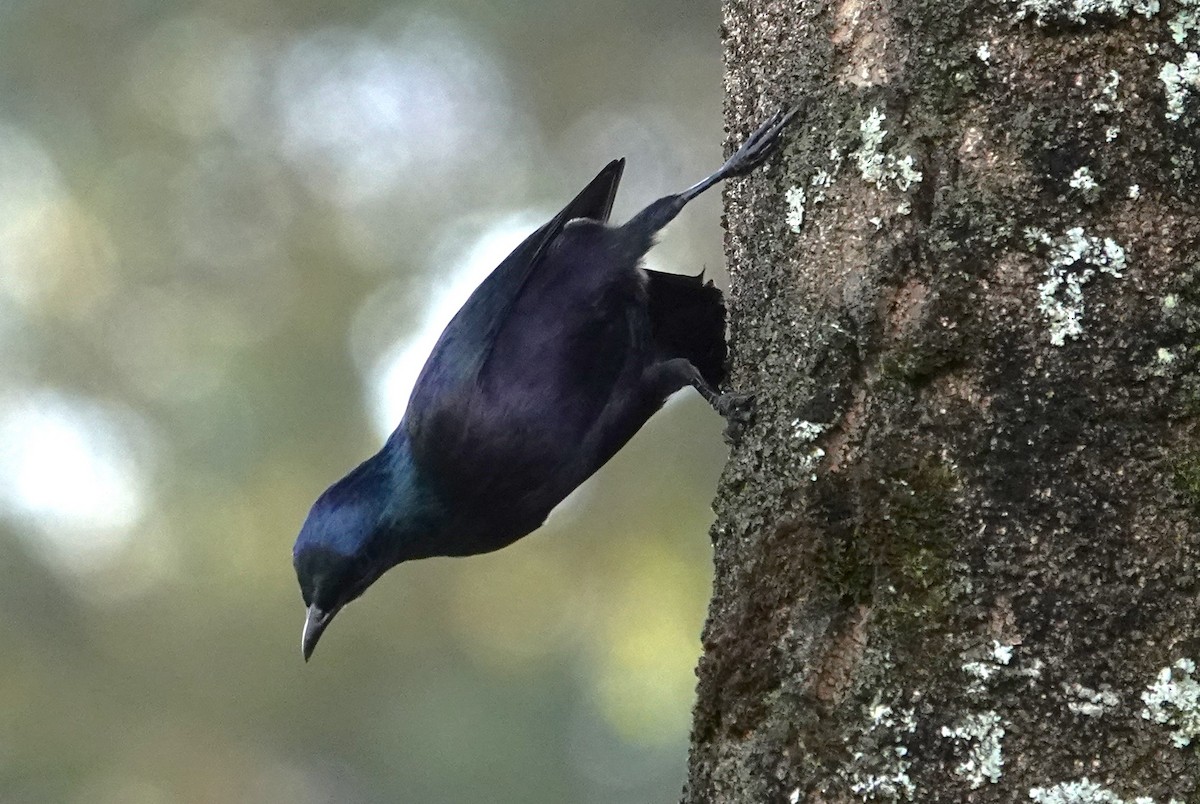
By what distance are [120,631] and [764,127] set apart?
281 inches

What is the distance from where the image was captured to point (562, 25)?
7730 millimetres

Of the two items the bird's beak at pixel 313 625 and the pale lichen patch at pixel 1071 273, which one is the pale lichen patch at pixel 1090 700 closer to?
the pale lichen patch at pixel 1071 273

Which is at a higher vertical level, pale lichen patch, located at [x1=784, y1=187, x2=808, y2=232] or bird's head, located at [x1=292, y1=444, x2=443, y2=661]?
bird's head, located at [x1=292, y1=444, x2=443, y2=661]

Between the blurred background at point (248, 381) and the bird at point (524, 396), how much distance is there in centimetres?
419

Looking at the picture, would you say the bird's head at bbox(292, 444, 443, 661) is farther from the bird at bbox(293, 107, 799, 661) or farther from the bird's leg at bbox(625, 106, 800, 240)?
the bird's leg at bbox(625, 106, 800, 240)

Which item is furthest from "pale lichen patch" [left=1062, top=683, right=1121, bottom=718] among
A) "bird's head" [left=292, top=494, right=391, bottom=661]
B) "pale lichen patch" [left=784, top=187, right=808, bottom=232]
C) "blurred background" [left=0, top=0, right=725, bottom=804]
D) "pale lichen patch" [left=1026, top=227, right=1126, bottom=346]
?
"blurred background" [left=0, top=0, right=725, bottom=804]

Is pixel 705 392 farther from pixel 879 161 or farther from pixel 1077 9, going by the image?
pixel 1077 9

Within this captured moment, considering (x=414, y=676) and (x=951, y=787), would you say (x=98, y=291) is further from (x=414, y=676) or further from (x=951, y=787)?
(x=951, y=787)

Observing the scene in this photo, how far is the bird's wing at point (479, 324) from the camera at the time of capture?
9.88 feet

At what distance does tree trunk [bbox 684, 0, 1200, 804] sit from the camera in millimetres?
1530

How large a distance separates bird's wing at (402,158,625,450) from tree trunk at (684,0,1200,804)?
1192 millimetres

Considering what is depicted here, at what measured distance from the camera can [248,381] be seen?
7.74 meters

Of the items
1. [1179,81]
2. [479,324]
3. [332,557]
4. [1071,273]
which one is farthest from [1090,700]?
[332,557]

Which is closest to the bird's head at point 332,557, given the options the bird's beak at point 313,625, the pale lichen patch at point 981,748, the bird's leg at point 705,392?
the bird's beak at point 313,625
